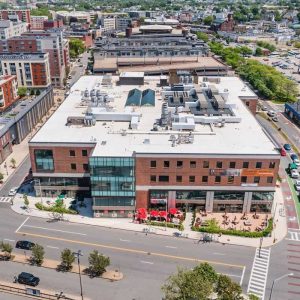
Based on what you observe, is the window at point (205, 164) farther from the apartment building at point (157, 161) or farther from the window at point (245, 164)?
the window at point (245, 164)

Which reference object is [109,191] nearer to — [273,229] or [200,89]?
[273,229]

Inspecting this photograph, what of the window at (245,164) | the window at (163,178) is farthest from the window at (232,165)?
the window at (163,178)

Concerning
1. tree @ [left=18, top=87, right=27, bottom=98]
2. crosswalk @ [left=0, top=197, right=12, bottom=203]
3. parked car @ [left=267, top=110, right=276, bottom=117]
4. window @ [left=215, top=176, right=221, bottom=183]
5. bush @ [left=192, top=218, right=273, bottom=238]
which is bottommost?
crosswalk @ [left=0, top=197, right=12, bottom=203]

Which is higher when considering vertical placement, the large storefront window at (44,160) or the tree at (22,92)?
the large storefront window at (44,160)

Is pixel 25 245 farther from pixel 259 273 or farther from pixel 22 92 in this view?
pixel 22 92

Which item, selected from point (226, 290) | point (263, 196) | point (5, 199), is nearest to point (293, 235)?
point (263, 196)

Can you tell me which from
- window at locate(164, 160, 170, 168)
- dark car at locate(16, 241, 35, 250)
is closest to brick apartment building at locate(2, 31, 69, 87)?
window at locate(164, 160, 170, 168)

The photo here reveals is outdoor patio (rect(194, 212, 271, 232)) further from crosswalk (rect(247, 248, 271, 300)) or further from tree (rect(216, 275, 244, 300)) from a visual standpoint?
tree (rect(216, 275, 244, 300))
